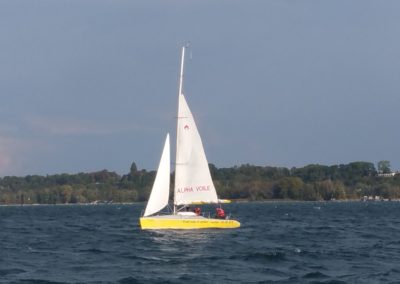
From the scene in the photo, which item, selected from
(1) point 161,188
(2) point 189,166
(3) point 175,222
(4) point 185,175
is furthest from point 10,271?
(2) point 189,166

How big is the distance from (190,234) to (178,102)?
9662 mm

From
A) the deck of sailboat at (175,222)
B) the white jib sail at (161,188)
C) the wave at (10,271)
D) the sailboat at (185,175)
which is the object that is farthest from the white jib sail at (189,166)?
the wave at (10,271)

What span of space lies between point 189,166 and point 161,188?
2.42 m

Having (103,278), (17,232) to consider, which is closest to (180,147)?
(17,232)

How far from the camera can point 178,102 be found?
6756 centimetres

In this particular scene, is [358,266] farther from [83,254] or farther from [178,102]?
[178,102]

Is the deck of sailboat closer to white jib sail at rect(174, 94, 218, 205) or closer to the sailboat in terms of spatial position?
the sailboat

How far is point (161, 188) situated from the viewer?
67.6 meters

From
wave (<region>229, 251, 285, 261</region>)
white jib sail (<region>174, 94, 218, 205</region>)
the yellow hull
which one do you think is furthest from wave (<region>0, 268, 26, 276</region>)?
white jib sail (<region>174, 94, 218, 205</region>)

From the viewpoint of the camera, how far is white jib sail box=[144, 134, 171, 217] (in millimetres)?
66812

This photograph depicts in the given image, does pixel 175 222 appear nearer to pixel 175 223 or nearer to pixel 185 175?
pixel 175 223

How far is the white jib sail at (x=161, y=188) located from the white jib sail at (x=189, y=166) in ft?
2.68

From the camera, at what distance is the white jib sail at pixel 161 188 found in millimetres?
66812

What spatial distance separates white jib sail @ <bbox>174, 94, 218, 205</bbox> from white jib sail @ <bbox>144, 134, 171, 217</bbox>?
32.1 inches
